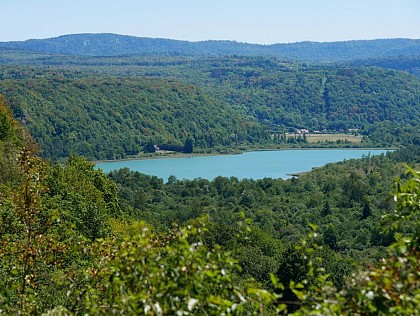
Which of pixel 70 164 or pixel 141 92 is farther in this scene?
pixel 141 92

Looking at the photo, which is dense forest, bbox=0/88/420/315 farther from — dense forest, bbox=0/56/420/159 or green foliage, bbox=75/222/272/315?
dense forest, bbox=0/56/420/159

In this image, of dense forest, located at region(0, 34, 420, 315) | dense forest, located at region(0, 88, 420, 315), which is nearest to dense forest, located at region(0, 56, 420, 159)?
dense forest, located at region(0, 34, 420, 315)

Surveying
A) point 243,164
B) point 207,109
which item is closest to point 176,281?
point 243,164

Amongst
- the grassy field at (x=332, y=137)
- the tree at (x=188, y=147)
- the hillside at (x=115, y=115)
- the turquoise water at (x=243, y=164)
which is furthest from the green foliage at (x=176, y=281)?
the grassy field at (x=332, y=137)

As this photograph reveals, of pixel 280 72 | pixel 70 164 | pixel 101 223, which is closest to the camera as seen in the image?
pixel 101 223

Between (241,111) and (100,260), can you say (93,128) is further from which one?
(100,260)

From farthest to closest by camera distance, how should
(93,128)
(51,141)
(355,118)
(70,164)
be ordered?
(355,118) → (93,128) → (51,141) → (70,164)

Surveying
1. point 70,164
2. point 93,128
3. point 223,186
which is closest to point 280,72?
point 93,128
